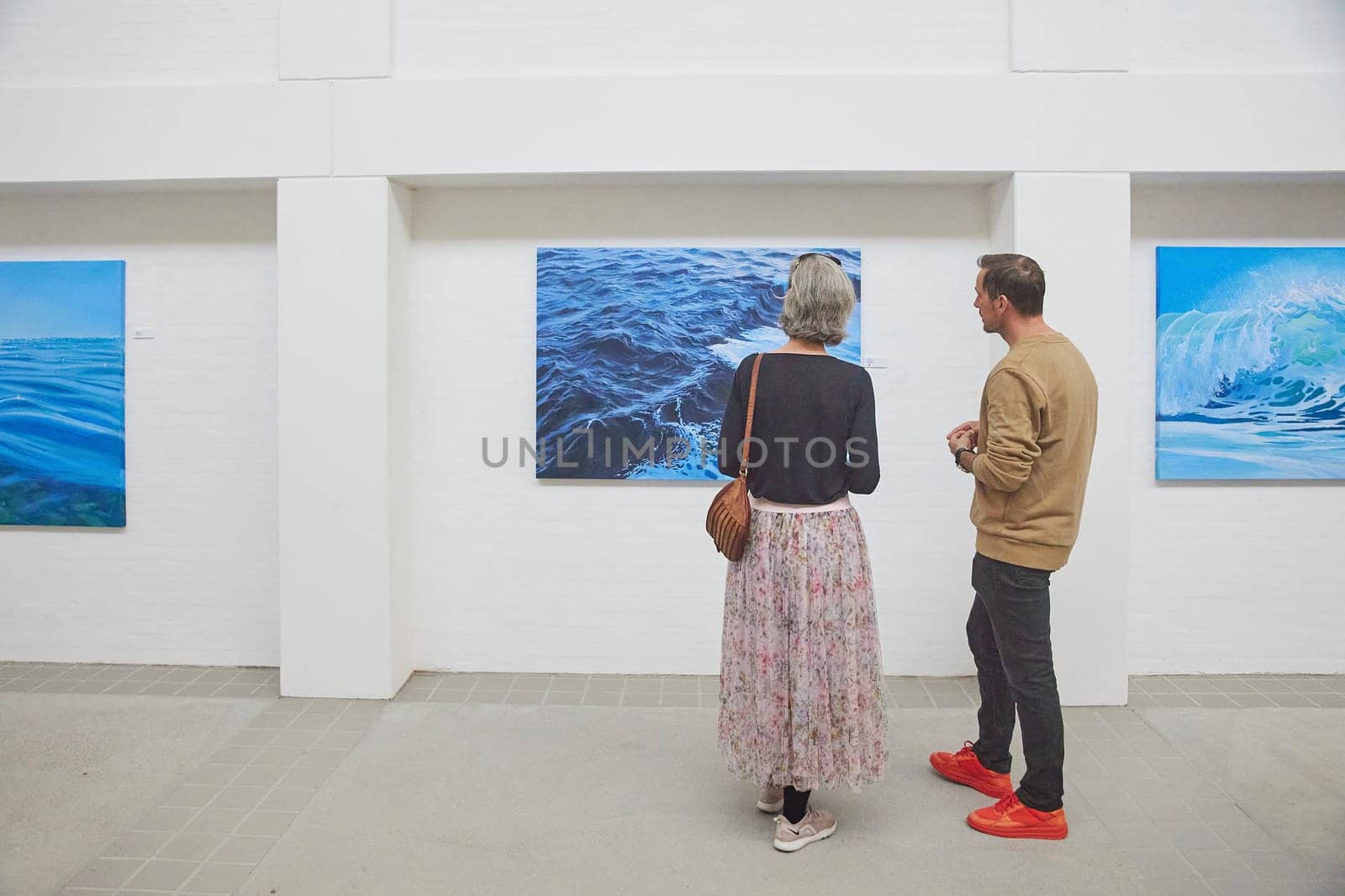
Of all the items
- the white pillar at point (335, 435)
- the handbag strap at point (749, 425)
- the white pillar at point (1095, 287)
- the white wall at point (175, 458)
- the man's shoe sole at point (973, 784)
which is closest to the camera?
the handbag strap at point (749, 425)

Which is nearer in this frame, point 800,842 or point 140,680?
point 800,842

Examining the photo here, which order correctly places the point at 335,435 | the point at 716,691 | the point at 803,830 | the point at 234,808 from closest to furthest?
the point at 803,830, the point at 234,808, the point at 335,435, the point at 716,691

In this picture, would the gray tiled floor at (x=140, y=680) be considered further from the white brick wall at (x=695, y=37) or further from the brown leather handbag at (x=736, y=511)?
the white brick wall at (x=695, y=37)

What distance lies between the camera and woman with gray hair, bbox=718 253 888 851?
8.89 feet

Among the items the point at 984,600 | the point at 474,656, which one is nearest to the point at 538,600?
the point at 474,656

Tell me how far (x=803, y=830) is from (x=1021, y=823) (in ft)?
2.19

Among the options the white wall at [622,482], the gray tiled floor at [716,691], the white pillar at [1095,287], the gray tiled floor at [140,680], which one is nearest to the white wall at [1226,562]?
the gray tiled floor at [716,691]

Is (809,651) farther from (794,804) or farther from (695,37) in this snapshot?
(695,37)

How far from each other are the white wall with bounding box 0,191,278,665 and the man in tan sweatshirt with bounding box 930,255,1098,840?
10.7 ft

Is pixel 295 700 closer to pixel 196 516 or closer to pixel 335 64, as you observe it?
pixel 196 516

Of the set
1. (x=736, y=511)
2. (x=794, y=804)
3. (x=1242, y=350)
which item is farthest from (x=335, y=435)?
(x=1242, y=350)

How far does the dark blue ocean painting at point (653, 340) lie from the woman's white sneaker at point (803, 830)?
1.76 metres

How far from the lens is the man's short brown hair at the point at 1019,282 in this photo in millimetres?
2887

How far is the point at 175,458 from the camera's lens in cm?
454
